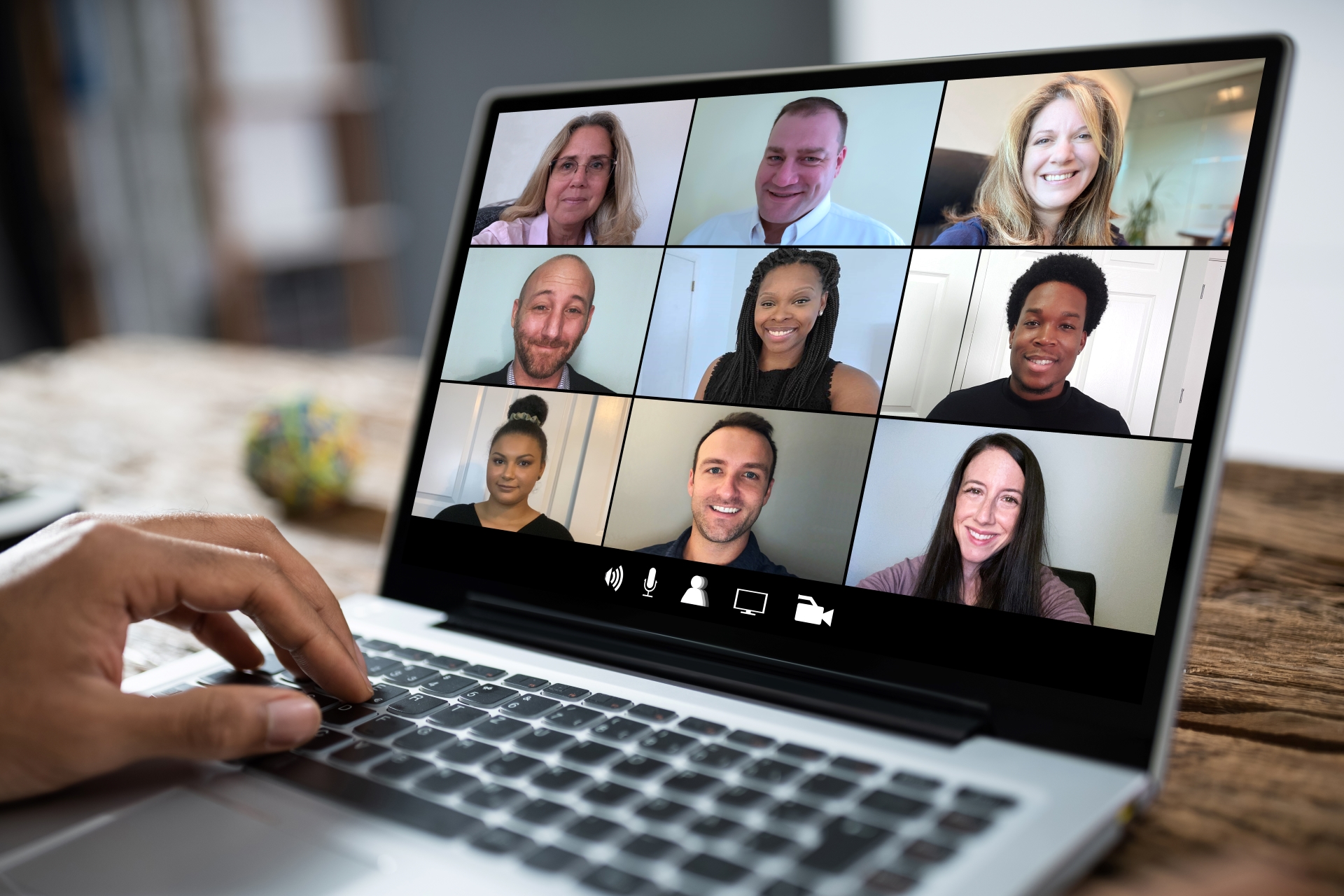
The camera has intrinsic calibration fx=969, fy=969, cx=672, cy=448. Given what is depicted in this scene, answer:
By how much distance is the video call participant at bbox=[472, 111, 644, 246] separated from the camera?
0.62 metres

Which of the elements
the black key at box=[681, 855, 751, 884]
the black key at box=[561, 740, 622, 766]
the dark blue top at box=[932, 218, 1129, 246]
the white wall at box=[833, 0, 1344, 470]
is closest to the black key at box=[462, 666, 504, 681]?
the black key at box=[561, 740, 622, 766]

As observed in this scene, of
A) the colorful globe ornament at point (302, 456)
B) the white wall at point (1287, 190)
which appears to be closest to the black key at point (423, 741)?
the colorful globe ornament at point (302, 456)

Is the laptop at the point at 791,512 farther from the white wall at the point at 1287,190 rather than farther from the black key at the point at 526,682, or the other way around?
the white wall at the point at 1287,190

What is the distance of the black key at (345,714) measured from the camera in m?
0.49

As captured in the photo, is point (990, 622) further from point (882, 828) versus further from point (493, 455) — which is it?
point (493, 455)

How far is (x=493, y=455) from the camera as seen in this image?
618 millimetres

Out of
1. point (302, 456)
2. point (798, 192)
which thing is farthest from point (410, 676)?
point (302, 456)

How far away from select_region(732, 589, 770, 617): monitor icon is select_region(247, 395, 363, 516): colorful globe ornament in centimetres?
58

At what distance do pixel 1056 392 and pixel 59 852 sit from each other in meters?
0.48

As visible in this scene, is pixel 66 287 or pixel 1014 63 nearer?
pixel 1014 63

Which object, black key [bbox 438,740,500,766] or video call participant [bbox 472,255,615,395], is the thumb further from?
video call participant [bbox 472,255,615,395]

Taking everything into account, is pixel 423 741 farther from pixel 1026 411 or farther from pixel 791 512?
pixel 1026 411

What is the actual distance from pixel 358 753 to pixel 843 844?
23 cm

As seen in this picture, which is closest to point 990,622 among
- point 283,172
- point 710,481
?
point 710,481
